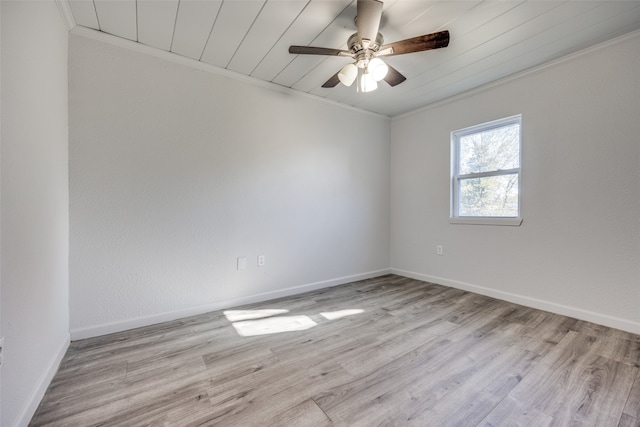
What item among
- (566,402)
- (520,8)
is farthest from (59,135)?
(566,402)

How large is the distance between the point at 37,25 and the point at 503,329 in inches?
140

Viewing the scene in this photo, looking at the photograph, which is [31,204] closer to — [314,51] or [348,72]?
[314,51]

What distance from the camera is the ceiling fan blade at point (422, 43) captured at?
5.24ft

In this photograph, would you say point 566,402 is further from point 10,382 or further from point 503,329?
point 10,382

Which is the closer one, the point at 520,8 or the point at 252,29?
the point at 520,8

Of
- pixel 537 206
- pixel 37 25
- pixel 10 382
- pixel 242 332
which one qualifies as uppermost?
pixel 37 25

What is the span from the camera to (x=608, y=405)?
129 cm

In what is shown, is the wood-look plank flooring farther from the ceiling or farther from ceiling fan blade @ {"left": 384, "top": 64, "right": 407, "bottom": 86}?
the ceiling

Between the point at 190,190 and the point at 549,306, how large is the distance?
11.3ft

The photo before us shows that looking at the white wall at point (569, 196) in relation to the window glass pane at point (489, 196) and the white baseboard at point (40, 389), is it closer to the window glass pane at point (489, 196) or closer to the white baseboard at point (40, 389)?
the window glass pane at point (489, 196)

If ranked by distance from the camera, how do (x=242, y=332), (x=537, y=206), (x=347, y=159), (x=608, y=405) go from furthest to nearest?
(x=347, y=159) → (x=537, y=206) → (x=242, y=332) → (x=608, y=405)

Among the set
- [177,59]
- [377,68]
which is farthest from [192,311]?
[377,68]

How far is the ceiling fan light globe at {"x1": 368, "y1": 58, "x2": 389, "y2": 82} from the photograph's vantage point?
1.78 m

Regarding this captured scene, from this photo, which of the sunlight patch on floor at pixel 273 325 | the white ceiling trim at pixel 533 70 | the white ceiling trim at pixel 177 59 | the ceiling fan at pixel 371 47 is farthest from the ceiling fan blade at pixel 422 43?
the sunlight patch on floor at pixel 273 325
